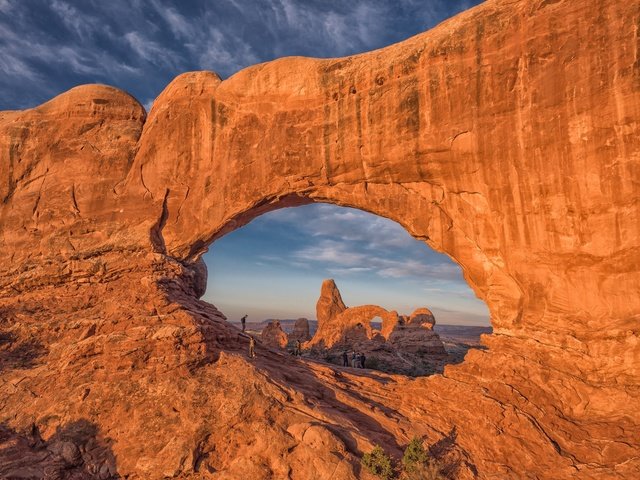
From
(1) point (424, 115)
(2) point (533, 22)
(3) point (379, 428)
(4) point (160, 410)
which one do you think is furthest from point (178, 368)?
(2) point (533, 22)

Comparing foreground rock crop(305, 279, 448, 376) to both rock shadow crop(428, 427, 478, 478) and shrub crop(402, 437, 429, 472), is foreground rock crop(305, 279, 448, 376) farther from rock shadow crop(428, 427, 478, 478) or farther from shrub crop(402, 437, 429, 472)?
shrub crop(402, 437, 429, 472)

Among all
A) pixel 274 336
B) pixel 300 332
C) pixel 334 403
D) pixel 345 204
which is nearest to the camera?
pixel 334 403

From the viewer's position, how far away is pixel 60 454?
1121 centimetres

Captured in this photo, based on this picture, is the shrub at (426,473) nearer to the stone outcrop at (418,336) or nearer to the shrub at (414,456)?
the shrub at (414,456)

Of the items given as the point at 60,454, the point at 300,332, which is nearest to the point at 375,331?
the point at 300,332

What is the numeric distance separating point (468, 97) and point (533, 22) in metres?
3.25

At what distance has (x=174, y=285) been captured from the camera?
17781 millimetres

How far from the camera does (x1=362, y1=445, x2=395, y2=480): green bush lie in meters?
10.8

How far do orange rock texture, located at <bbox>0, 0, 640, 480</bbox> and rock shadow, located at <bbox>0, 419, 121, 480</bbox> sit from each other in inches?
2.8

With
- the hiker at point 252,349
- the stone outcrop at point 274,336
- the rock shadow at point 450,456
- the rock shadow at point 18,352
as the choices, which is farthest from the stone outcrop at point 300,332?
the rock shadow at point 450,456

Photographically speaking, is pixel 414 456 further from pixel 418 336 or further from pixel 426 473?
pixel 418 336

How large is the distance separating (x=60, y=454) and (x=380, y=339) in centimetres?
2989

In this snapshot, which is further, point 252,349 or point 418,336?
point 418,336

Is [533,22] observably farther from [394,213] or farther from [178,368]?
[178,368]
